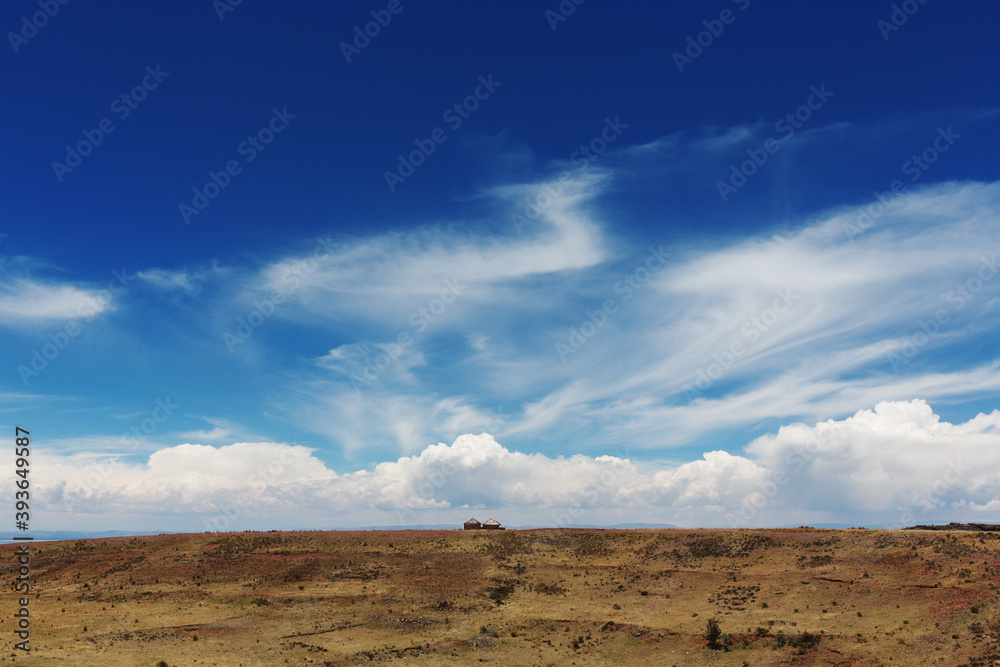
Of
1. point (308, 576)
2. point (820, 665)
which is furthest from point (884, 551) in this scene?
point (308, 576)

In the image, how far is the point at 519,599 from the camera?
186 feet

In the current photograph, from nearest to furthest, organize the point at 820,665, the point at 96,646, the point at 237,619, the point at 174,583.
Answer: the point at 820,665 < the point at 96,646 < the point at 237,619 < the point at 174,583

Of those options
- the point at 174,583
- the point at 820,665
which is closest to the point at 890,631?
the point at 820,665

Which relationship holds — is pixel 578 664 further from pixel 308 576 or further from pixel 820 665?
pixel 308 576

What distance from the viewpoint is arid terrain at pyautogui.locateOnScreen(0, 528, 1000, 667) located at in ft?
135

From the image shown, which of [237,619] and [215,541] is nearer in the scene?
[237,619]

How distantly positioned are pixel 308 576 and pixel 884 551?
58778 millimetres

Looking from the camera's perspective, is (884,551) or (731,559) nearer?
(884,551)

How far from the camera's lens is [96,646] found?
4334 cm

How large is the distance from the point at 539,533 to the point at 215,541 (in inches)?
1678

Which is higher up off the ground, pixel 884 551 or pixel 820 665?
pixel 884 551

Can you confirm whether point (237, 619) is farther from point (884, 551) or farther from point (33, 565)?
point (884, 551)

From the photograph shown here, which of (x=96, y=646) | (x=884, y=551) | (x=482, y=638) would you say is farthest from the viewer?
(x=884, y=551)

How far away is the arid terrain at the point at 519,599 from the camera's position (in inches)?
1619
